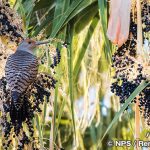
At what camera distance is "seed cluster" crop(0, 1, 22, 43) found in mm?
1806

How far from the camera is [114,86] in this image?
5.41 feet

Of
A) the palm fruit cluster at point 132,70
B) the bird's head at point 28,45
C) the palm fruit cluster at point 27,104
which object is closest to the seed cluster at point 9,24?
the bird's head at point 28,45

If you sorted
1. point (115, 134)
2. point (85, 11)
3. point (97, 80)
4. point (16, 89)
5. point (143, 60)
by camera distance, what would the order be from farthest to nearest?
1. point (115, 134)
2. point (97, 80)
3. point (85, 11)
4. point (16, 89)
5. point (143, 60)

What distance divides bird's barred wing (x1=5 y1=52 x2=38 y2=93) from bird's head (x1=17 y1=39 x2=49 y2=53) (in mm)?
25

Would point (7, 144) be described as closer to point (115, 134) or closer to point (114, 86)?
point (114, 86)

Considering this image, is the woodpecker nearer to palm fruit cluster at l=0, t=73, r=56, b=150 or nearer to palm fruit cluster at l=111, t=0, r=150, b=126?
palm fruit cluster at l=0, t=73, r=56, b=150

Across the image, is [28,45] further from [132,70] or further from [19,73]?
[132,70]

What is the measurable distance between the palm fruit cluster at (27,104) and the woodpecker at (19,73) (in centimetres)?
2

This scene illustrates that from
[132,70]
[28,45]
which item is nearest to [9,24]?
[28,45]

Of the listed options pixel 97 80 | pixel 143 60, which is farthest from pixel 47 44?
pixel 97 80

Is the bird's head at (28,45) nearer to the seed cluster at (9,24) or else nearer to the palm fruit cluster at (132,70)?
the seed cluster at (9,24)

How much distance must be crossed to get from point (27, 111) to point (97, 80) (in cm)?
115

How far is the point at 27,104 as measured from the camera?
1.71m

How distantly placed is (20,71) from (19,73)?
0.04ft
